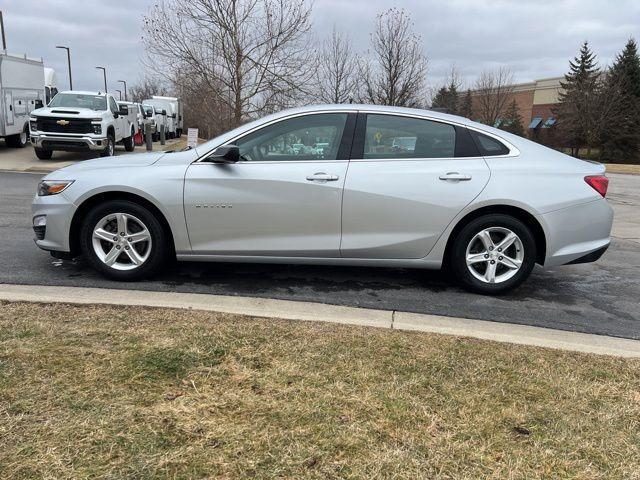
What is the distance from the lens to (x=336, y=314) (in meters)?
4.05

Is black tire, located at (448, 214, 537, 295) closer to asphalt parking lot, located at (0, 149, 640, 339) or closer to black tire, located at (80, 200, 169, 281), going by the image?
asphalt parking lot, located at (0, 149, 640, 339)

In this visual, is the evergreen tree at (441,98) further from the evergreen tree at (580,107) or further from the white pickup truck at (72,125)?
the white pickup truck at (72,125)

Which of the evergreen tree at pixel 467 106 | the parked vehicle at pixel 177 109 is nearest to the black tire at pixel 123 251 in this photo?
the parked vehicle at pixel 177 109

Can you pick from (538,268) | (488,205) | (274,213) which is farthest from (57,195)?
(538,268)

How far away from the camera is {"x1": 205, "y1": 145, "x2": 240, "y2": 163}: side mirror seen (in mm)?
4406

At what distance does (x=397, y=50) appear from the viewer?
21.6 meters

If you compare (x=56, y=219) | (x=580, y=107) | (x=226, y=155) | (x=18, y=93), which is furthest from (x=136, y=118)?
(x=580, y=107)

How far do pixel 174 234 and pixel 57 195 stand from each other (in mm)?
1057

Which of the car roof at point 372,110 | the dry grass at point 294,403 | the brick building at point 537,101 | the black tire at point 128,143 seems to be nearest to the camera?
the dry grass at point 294,403

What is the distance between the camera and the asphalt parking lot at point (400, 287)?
4.37 metres

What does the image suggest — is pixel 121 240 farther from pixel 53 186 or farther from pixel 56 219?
pixel 53 186

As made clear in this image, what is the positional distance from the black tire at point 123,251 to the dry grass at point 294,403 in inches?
A: 39.2

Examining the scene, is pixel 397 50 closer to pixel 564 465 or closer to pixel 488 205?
pixel 488 205

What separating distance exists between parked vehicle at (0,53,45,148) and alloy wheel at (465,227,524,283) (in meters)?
16.4
